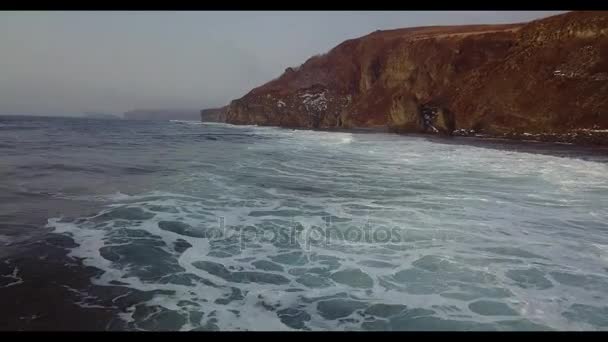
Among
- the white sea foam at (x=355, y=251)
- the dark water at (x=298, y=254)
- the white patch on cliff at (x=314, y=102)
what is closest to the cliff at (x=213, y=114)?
the white patch on cliff at (x=314, y=102)

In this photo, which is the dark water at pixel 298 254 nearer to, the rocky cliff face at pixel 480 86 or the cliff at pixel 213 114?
the rocky cliff face at pixel 480 86

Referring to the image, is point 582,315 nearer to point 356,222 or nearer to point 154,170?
point 356,222

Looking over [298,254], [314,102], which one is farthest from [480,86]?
[298,254]

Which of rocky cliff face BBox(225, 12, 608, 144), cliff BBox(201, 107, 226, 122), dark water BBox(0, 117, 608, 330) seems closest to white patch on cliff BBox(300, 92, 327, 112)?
rocky cliff face BBox(225, 12, 608, 144)
